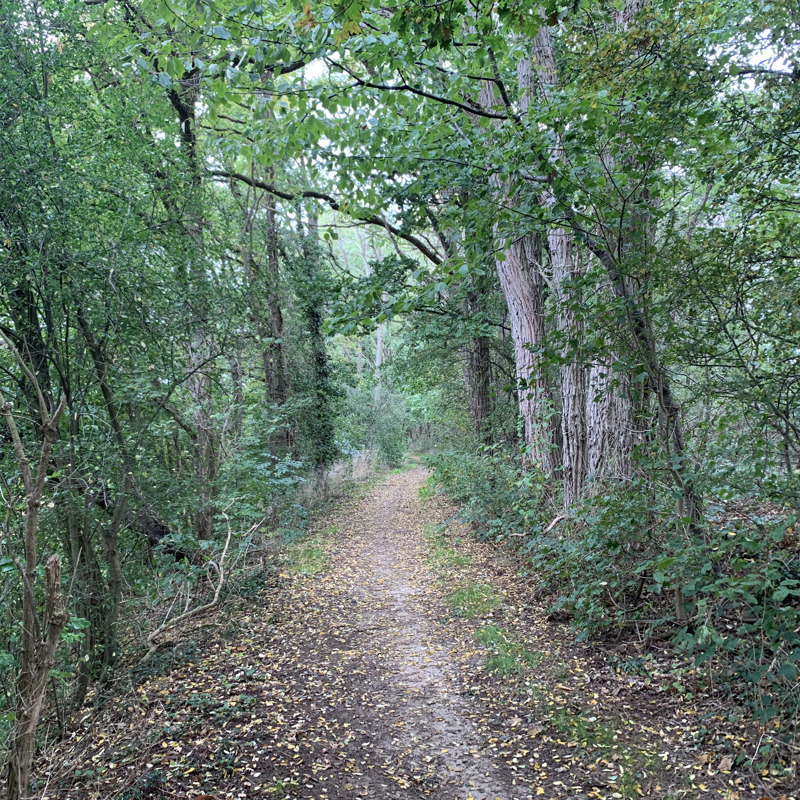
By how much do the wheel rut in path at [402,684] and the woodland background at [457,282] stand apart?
143 cm

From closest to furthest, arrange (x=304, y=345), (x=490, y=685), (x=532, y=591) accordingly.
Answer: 1. (x=490, y=685)
2. (x=532, y=591)
3. (x=304, y=345)

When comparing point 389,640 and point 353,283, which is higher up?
point 353,283

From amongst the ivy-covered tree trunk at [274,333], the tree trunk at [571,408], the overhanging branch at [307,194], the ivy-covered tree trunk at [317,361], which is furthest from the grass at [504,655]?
the ivy-covered tree trunk at [317,361]

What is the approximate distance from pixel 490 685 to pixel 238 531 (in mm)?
4008

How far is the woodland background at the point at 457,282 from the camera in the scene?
11.4ft

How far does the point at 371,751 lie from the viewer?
3715 mm

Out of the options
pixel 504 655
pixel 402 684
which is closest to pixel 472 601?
pixel 504 655

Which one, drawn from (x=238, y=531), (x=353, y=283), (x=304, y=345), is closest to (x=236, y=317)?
(x=238, y=531)

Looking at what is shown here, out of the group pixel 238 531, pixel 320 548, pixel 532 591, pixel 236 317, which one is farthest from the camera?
pixel 320 548

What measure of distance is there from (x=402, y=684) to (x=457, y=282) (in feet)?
12.1

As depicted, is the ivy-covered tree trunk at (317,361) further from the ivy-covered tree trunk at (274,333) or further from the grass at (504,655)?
the grass at (504,655)

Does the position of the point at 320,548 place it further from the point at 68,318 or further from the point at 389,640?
the point at 68,318

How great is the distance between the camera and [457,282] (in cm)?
504

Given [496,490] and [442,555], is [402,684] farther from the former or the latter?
[496,490]
